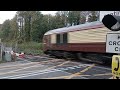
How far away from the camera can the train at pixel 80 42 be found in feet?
29.1

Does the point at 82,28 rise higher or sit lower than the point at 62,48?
higher

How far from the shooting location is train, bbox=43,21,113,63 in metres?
8.86

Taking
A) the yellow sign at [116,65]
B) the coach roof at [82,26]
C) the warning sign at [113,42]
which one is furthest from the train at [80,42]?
the yellow sign at [116,65]

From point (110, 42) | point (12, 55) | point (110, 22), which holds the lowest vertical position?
point (12, 55)

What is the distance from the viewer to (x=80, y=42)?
10445 millimetres

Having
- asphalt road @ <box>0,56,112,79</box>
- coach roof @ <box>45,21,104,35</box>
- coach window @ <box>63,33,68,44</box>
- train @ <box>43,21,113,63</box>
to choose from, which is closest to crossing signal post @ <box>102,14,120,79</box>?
asphalt road @ <box>0,56,112,79</box>

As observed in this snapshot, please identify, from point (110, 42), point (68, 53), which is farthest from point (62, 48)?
point (110, 42)

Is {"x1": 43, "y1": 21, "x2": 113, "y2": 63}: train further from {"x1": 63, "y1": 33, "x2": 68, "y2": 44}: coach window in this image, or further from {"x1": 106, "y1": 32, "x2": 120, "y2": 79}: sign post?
{"x1": 106, "y1": 32, "x2": 120, "y2": 79}: sign post

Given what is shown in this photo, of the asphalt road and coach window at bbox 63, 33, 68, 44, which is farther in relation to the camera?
coach window at bbox 63, 33, 68, 44

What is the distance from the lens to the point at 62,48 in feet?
40.0

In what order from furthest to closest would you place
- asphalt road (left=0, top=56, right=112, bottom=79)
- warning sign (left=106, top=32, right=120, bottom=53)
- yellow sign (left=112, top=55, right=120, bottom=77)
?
asphalt road (left=0, top=56, right=112, bottom=79) → warning sign (left=106, top=32, right=120, bottom=53) → yellow sign (left=112, top=55, right=120, bottom=77)
